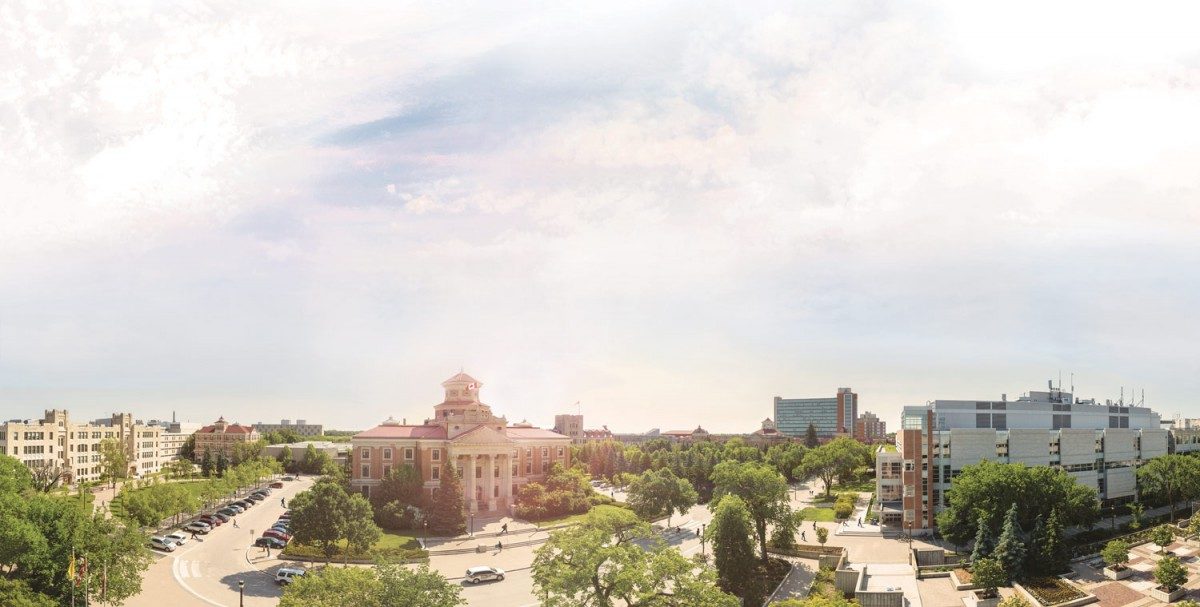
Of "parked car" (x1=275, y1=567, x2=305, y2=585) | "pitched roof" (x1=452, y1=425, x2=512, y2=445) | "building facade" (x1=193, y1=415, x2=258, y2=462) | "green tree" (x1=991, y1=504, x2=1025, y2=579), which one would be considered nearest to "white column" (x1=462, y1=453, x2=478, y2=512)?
"pitched roof" (x1=452, y1=425, x2=512, y2=445)

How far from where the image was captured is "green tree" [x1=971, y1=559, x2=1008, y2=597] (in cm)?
4500

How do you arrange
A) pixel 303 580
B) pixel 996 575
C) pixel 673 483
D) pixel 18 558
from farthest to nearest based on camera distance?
pixel 673 483 → pixel 996 575 → pixel 18 558 → pixel 303 580

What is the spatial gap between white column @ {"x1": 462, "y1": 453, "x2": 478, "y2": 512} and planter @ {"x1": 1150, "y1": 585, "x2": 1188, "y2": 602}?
50326 mm

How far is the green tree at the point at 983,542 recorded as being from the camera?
5138 centimetres

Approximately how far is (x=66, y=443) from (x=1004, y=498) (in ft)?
333

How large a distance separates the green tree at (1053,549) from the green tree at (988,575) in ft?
17.9

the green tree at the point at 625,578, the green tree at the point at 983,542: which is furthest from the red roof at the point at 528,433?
the green tree at the point at 625,578

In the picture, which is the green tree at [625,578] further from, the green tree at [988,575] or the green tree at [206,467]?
the green tree at [206,467]

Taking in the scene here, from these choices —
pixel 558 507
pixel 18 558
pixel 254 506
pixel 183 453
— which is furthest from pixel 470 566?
pixel 183 453

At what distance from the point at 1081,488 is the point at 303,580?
2080 inches

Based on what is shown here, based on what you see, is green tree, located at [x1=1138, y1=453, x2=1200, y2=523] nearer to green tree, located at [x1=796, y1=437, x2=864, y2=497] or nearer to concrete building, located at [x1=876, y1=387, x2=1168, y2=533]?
concrete building, located at [x1=876, y1=387, x2=1168, y2=533]

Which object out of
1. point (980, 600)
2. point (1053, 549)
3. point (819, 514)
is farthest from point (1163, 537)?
point (819, 514)

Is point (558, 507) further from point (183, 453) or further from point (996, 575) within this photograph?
point (183, 453)

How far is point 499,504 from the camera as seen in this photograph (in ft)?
→ 248
